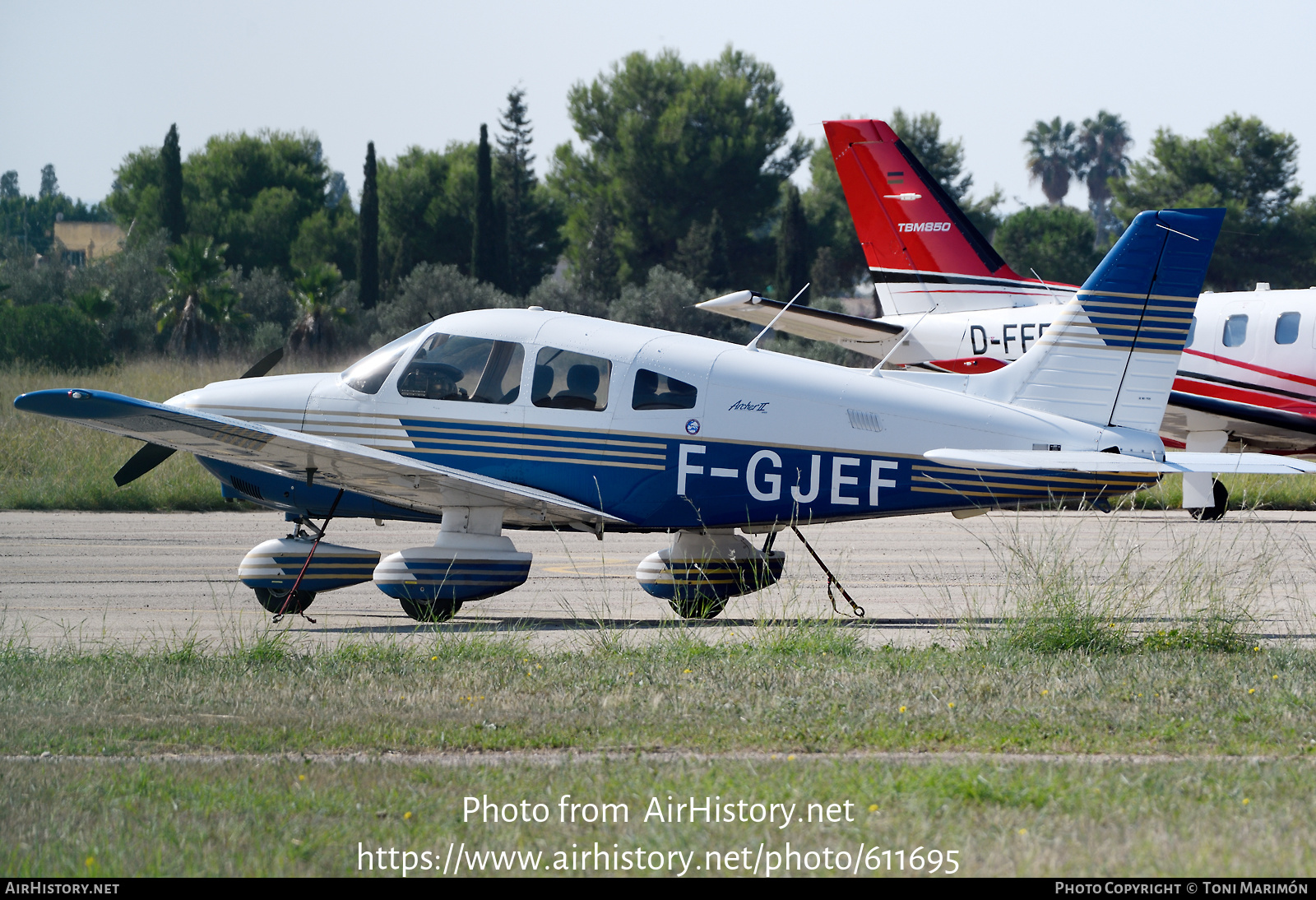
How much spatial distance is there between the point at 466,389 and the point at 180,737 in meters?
4.88

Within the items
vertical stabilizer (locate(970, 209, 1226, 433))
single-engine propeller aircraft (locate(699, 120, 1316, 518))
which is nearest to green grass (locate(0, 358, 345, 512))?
single-engine propeller aircraft (locate(699, 120, 1316, 518))

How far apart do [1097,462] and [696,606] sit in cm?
342

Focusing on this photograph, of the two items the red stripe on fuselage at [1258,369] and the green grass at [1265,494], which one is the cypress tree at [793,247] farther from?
the red stripe on fuselage at [1258,369]

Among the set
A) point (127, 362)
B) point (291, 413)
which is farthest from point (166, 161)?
point (291, 413)

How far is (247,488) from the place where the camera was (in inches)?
440

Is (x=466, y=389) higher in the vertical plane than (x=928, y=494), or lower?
higher

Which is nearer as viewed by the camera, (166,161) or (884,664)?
(884,664)

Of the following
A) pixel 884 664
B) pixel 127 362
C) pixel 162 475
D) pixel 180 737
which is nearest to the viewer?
pixel 180 737

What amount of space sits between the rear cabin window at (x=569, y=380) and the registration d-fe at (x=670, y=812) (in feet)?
18.2

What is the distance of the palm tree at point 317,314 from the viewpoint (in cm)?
4981

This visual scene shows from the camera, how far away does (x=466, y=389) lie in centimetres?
1035

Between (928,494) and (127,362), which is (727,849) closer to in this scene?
(928,494)

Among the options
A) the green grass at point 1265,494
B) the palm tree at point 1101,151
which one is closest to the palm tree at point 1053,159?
the palm tree at point 1101,151
